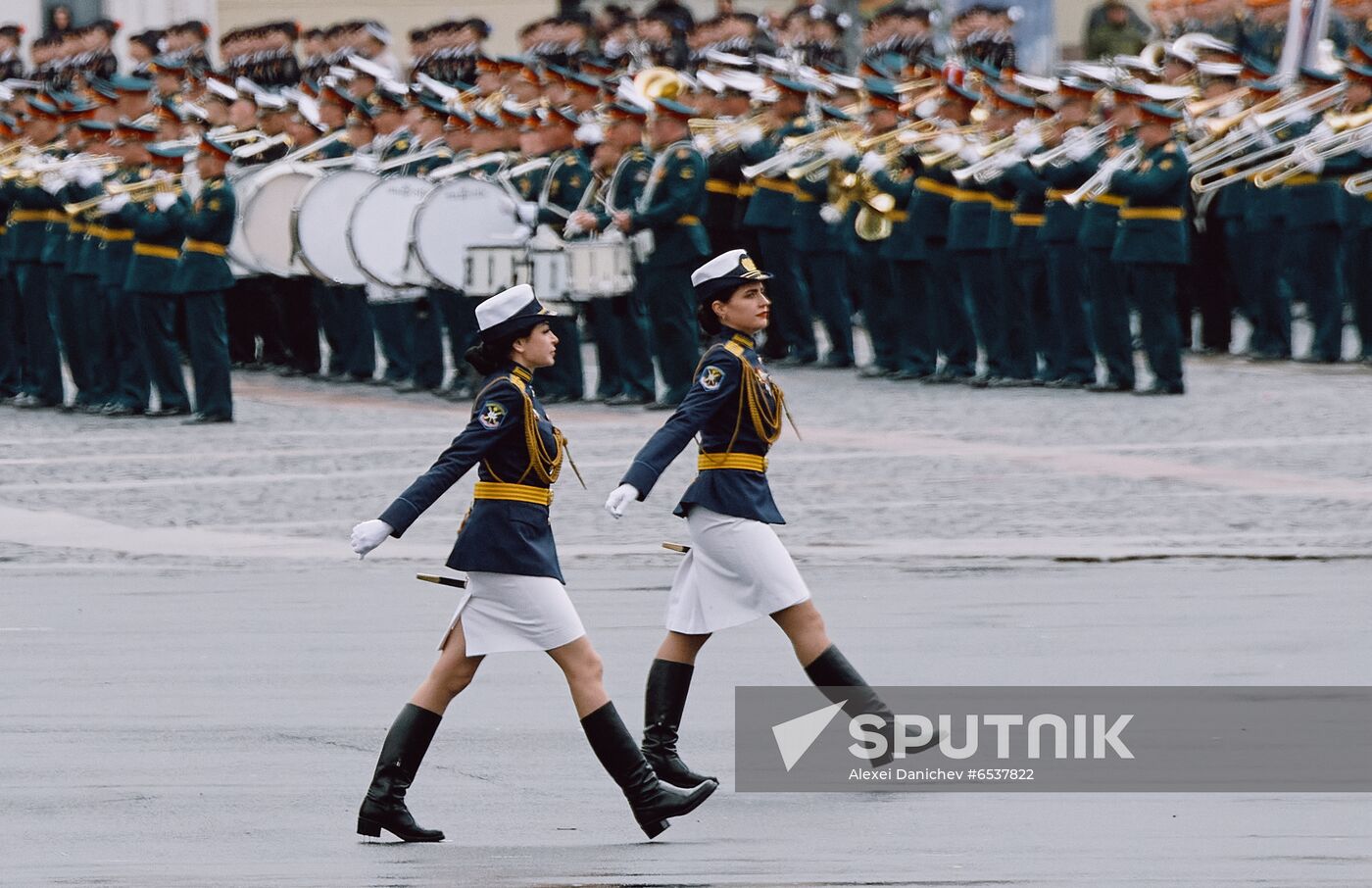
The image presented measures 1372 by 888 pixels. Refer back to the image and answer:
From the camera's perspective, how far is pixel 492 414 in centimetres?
779

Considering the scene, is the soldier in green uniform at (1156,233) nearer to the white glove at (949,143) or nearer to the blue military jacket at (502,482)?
the white glove at (949,143)

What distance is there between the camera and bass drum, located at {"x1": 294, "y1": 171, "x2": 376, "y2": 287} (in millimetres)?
19906

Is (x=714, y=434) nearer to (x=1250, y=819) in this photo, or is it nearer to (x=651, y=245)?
(x=1250, y=819)

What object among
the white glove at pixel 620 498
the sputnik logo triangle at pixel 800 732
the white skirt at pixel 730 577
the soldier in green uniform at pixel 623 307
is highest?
the white glove at pixel 620 498

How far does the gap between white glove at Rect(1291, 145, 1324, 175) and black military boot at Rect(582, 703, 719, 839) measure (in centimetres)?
1348

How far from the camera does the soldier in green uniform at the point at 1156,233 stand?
18359 millimetres

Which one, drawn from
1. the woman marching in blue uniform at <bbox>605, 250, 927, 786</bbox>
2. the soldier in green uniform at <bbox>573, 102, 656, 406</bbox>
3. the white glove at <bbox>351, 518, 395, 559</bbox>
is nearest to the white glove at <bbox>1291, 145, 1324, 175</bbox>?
the soldier in green uniform at <bbox>573, 102, 656, 406</bbox>

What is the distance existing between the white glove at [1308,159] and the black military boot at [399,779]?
1371 centimetres

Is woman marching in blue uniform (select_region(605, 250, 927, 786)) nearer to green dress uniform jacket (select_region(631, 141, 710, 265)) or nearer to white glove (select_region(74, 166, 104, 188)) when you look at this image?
green dress uniform jacket (select_region(631, 141, 710, 265))

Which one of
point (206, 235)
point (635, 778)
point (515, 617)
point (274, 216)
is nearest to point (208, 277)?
point (206, 235)

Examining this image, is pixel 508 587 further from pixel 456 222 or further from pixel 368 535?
pixel 456 222

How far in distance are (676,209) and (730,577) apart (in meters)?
10.3

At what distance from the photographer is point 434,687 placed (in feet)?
25.6

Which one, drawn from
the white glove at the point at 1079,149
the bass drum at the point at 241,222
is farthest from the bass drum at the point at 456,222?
the white glove at the point at 1079,149
